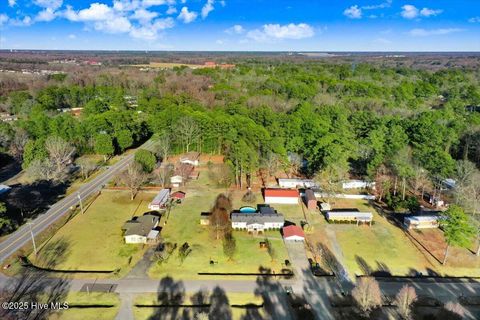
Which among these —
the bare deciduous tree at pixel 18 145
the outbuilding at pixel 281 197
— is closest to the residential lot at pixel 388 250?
the outbuilding at pixel 281 197

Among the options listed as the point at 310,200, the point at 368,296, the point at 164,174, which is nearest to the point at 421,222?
the point at 310,200

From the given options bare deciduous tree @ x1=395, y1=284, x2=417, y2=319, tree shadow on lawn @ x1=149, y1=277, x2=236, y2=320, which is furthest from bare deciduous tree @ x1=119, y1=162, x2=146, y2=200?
bare deciduous tree @ x1=395, y1=284, x2=417, y2=319

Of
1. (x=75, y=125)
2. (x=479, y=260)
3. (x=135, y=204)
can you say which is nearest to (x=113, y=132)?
(x=75, y=125)

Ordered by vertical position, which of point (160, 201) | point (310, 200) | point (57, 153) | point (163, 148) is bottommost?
point (310, 200)

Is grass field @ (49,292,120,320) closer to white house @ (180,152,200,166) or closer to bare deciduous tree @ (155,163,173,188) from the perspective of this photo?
bare deciduous tree @ (155,163,173,188)

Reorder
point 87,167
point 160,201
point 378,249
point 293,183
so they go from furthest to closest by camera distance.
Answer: point 87,167 < point 293,183 < point 160,201 < point 378,249

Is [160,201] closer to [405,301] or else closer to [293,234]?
[293,234]
